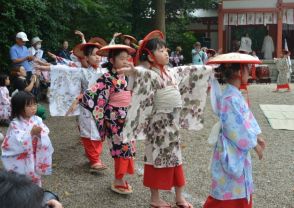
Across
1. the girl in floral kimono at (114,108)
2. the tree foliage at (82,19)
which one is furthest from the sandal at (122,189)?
the tree foliage at (82,19)

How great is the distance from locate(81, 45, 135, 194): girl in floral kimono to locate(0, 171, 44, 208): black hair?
3.29m

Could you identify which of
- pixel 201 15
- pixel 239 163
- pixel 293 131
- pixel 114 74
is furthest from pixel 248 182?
pixel 201 15

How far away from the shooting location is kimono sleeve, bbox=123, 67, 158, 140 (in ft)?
13.4

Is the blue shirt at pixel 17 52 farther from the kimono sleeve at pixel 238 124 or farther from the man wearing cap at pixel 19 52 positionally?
the kimono sleeve at pixel 238 124

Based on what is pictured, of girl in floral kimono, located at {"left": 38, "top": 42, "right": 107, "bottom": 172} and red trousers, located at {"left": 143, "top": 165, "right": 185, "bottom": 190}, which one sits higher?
girl in floral kimono, located at {"left": 38, "top": 42, "right": 107, "bottom": 172}

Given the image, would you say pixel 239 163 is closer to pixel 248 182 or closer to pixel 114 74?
pixel 248 182

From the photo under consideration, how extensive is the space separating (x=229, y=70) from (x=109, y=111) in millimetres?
1637

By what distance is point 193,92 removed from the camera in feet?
15.0

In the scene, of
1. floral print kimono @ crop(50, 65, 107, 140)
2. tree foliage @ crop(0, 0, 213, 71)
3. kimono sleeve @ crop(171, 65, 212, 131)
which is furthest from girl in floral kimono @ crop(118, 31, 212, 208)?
tree foliage @ crop(0, 0, 213, 71)

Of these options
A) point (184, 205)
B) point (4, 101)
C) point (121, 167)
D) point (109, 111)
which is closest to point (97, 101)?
point (109, 111)

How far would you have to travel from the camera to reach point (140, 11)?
18.8 meters

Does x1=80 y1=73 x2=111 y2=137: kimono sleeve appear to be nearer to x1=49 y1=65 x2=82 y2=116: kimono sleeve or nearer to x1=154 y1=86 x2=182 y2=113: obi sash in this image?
x1=154 y1=86 x2=182 y2=113: obi sash

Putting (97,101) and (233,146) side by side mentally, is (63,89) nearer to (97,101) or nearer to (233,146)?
(97,101)

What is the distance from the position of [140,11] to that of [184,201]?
→ 15296 millimetres
